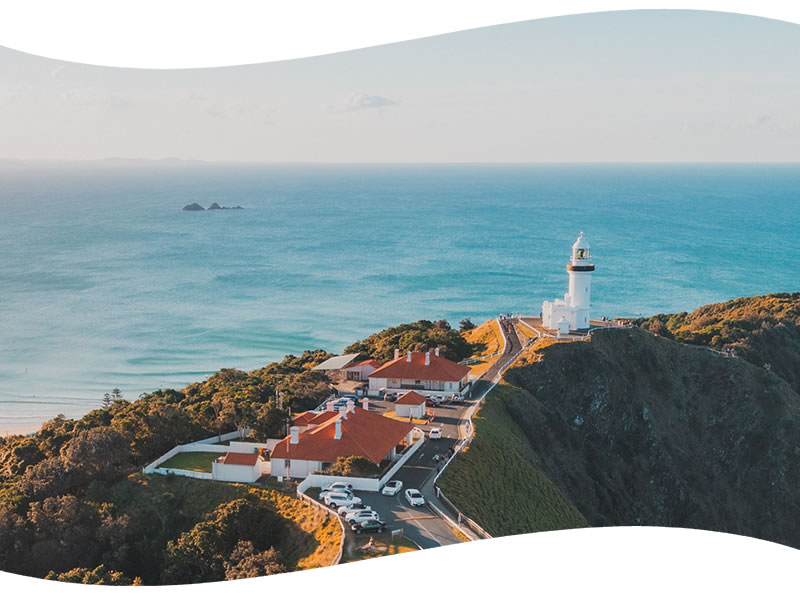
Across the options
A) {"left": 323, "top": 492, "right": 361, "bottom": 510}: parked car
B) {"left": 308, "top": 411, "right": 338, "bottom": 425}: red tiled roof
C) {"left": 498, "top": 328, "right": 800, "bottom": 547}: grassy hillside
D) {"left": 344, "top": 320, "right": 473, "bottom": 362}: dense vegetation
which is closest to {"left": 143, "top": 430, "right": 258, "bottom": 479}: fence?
{"left": 308, "top": 411, "right": 338, "bottom": 425}: red tiled roof

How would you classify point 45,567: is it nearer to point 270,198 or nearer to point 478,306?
point 478,306

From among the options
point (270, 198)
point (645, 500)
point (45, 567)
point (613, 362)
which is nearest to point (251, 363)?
point (613, 362)

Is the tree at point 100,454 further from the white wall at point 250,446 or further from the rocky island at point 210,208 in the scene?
the rocky island at point 210,208

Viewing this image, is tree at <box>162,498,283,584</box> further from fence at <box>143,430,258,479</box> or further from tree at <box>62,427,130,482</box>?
tree at <box>62,427,130,482</box>

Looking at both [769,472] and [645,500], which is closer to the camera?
[645,500]

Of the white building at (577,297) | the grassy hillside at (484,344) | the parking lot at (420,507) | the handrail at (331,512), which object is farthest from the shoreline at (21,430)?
the white building at (577,297)

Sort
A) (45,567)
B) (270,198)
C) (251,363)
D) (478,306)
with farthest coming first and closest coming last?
(270,198) → (478,306) → (251,363) → (45,567)
